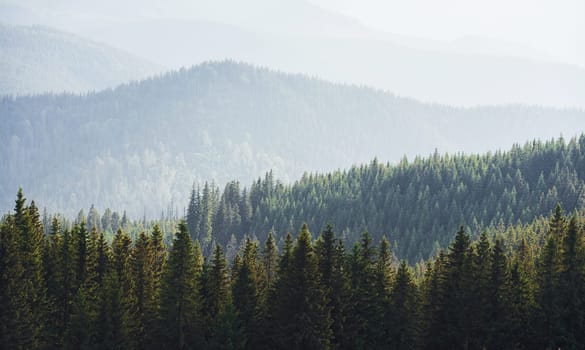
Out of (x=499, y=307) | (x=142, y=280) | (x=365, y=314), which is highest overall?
(x=142, y=280)

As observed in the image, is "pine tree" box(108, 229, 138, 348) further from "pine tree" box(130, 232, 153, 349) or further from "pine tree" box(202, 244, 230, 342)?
"pine tree" box(202, 244, 230, 342)

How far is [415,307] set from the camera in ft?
221

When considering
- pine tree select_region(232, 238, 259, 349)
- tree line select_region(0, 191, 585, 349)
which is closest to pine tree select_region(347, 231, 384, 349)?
tree line select_region(0, 191, 585, 349)

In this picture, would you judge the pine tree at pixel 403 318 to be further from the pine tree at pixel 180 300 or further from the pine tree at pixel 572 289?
the pine tree at pixel 180 300

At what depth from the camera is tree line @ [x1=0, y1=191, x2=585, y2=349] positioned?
6259 cm

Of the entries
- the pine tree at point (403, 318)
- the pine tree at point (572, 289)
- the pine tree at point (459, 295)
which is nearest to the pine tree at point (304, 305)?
the pine tree at point (403, 318)

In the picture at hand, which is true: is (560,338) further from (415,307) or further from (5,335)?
(5,335)

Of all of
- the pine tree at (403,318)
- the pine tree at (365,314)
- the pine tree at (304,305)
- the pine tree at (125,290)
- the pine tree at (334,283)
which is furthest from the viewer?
the pine tree at (403,318)

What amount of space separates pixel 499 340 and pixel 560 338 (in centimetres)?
457

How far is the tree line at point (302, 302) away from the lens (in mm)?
62594

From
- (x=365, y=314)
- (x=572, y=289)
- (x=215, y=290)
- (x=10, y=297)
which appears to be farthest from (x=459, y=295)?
(x=10, y=297)

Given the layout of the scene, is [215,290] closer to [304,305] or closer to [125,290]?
[125,290]

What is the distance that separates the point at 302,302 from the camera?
62438 mm

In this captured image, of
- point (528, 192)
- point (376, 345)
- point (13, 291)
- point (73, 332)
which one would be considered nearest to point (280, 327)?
point (376, 345)
